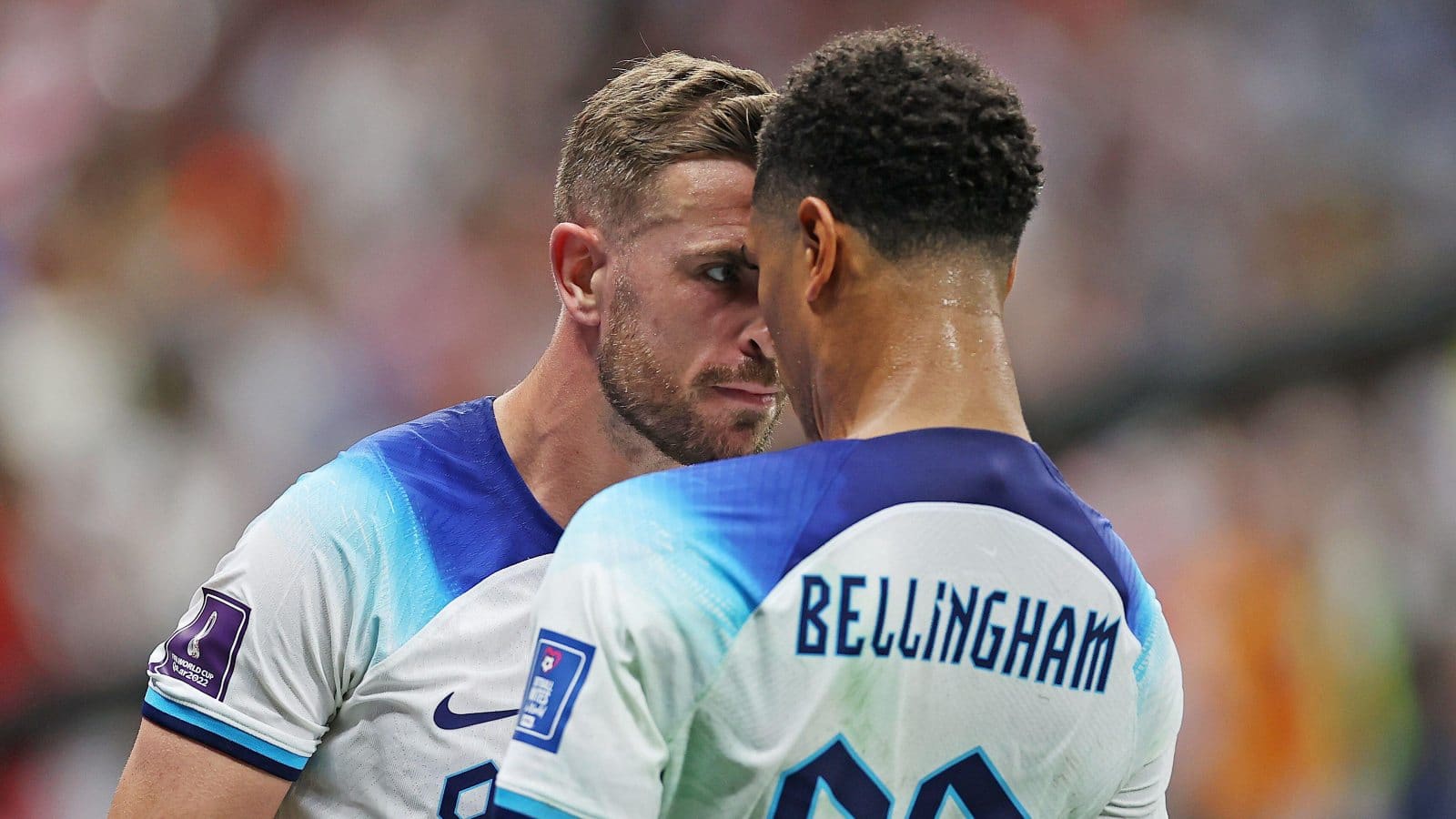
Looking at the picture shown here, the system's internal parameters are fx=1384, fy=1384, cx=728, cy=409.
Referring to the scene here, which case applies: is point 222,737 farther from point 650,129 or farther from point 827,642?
point 650,129

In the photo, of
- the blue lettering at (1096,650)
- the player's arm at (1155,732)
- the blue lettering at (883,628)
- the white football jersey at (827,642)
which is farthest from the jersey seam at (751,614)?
the player's arm at (1155,732)

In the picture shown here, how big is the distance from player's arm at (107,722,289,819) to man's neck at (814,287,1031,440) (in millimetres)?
1060

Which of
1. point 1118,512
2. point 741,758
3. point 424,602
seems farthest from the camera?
point 1118,512

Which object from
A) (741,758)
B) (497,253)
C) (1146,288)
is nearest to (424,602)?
(741,758)

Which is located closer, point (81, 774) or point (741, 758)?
point (741, 758)

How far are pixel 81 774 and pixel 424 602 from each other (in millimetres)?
4314

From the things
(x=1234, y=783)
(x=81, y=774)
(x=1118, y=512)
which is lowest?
(x=81, y=774)

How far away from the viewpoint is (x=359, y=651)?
2086mm

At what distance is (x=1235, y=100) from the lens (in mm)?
5941

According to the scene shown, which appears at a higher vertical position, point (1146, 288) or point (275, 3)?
point (275, 3)

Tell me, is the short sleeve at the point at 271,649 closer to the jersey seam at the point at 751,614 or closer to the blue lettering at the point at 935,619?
the jersey seam at the point at 751,614

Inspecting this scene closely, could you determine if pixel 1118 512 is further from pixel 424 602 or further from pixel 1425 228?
pixel 424 602

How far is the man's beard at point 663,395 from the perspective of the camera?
232 centimetres

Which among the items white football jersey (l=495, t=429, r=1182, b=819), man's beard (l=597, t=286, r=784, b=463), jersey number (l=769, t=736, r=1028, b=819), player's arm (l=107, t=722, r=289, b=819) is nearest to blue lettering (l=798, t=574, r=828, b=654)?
white football jersey (l=495, t=429, r=1182, b=819)
